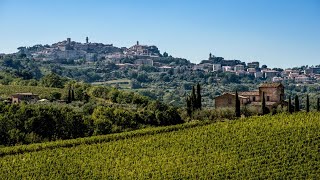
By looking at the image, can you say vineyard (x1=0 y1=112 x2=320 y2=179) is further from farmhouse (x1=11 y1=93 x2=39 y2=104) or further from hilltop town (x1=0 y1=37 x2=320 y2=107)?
hilltop town (x1=0 y1=37 x2=320 y2=107)

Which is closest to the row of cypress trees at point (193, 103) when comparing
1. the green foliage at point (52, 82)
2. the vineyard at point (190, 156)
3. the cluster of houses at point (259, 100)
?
the cluster of houses at point (259, 100)

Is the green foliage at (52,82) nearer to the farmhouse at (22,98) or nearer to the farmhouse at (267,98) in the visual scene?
the farmhouse at (22,98)

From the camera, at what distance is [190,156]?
30.6m

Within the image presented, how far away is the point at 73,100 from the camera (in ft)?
174

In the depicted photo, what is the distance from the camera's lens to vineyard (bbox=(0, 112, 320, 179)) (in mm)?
28047

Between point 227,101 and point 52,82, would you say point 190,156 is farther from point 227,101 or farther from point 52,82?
point 52,82

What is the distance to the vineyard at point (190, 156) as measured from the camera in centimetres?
2805

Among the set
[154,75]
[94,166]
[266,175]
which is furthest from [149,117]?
[154,75]

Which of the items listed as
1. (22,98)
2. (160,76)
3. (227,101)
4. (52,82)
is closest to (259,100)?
(227,101)

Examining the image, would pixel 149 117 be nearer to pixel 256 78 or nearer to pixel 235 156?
pixel 235 156

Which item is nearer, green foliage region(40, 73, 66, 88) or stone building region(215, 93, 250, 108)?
stone building region(215, 93, 250, 108)

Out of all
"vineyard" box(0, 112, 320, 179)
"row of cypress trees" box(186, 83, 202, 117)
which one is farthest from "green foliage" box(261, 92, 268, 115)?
"vineyard" box(0, 112, 320, 179)

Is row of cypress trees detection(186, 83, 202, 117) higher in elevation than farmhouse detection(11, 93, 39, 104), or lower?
lower

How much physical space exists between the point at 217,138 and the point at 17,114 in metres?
14.8
